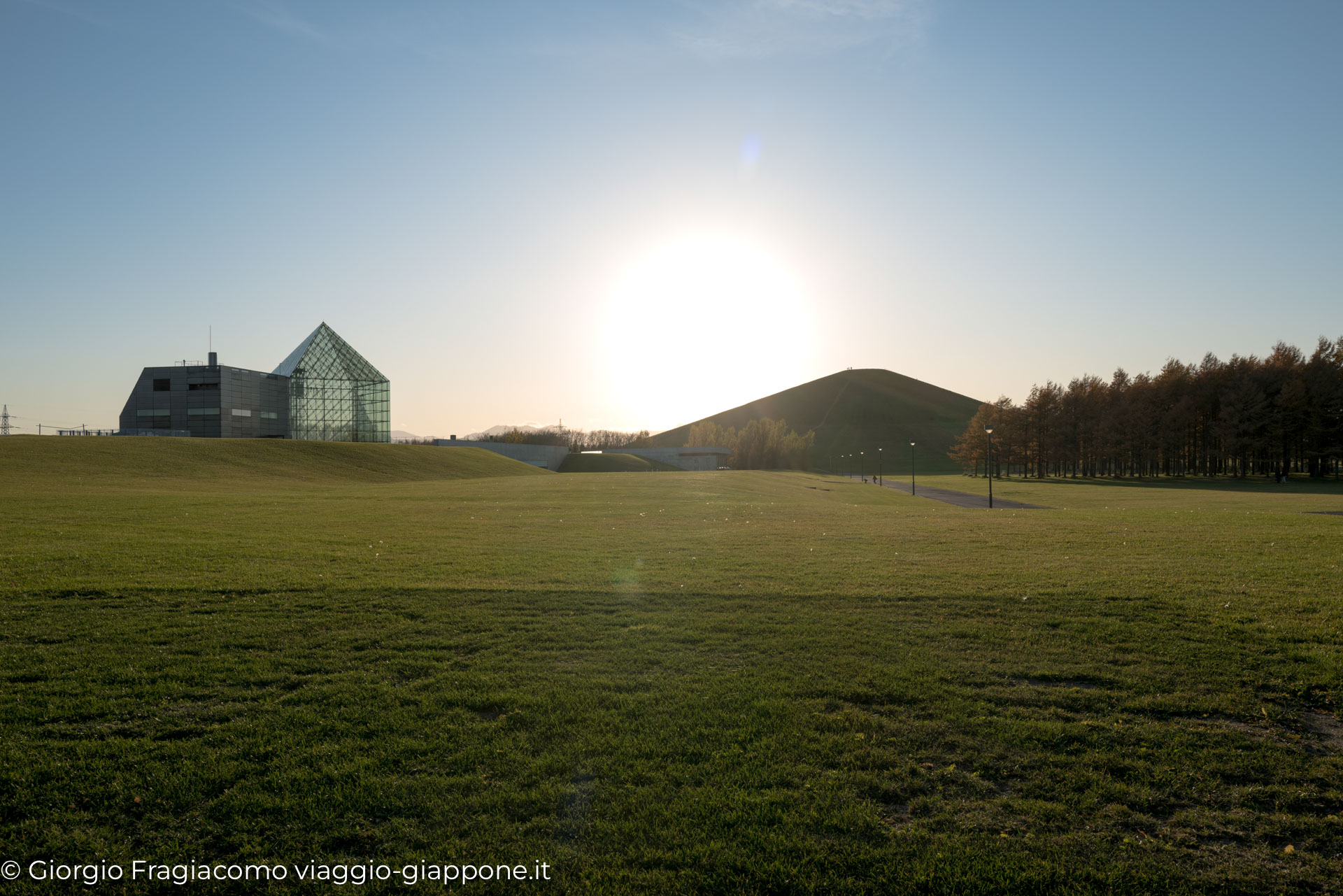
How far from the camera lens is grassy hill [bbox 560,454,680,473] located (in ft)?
343

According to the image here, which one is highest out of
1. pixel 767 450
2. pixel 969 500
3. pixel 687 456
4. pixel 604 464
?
pixel 767 450

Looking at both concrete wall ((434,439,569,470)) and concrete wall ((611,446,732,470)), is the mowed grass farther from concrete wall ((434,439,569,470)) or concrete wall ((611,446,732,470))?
concrete wall ((611,446,732,470))

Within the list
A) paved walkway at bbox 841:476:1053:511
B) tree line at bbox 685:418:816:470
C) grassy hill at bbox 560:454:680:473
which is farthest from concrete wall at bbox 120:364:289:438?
tree line at bbox 685:418:816:470

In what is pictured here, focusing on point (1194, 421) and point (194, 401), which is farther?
point (1194, 421)

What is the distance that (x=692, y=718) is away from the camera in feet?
20.3

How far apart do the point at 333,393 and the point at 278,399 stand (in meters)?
6.44

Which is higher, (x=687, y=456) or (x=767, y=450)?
(x=767, y=450)

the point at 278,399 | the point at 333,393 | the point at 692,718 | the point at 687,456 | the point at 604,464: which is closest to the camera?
the point at 692,718

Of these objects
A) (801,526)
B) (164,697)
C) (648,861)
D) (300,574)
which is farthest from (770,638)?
(801,526)

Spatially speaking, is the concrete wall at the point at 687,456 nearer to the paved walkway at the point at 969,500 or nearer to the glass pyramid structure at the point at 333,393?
the glass pyramid structure at the point at 333,393

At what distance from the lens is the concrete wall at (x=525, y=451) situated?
10231cm

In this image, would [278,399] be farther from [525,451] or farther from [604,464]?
[604,464]

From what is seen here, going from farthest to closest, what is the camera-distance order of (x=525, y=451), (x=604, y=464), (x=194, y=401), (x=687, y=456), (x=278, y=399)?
(x=687, y=456) → (x=604, y=464) → (x=525, y=451) → (x=278, y=399) → (x=194, y=401)

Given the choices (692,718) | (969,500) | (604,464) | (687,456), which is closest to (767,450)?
(687,456)
